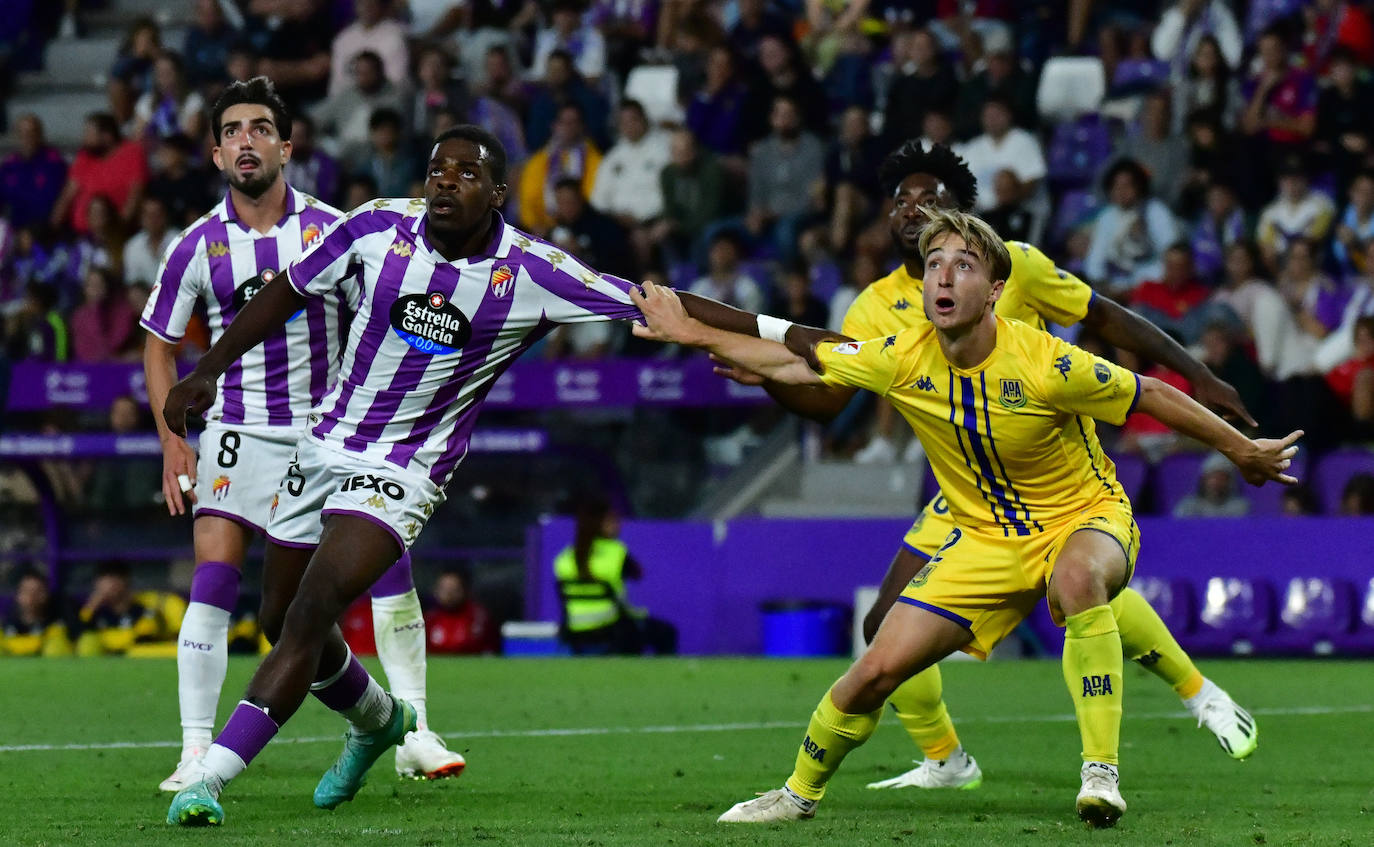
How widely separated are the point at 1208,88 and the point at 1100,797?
12.2m

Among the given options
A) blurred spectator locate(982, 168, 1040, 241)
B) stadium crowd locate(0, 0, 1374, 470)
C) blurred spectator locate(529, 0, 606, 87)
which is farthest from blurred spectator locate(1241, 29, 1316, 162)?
blurred spectator locate(529, 0, 606, 87)

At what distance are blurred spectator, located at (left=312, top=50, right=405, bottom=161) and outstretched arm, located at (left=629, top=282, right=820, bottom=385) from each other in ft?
43.9

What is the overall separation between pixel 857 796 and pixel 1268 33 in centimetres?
1149

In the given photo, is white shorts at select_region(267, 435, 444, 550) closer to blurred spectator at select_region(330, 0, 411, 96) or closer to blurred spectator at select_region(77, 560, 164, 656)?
blurred spectator at select_region(77, 560, 164, 656)

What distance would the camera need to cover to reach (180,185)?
61.8 ft

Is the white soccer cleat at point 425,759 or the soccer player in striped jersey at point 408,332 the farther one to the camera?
the white soccer cleat at point 425,759

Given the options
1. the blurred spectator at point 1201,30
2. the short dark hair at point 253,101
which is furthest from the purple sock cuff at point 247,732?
the blurred spectator at point 1201,30

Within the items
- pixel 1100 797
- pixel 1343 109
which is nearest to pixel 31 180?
pixel 1343 109

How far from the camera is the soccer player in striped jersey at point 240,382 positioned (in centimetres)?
738

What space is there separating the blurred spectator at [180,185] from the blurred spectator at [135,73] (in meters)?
1.95

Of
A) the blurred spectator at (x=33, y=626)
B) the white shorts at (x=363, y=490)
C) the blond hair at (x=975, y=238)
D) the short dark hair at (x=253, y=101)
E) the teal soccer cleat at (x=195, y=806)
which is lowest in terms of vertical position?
the blurred spectator at (x=33, y=626)

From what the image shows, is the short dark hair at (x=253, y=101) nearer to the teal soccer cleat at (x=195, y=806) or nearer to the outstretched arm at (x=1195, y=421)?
the teal soccer cleat at (x=195, y=806)

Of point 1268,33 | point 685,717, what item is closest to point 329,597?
point 685,717

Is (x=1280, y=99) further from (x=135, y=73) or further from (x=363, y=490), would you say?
(x=363, y=490)
